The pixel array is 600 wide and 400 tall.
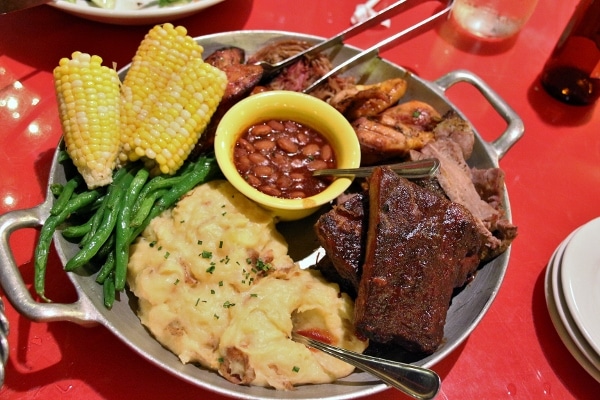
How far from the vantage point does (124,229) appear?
9.11ft

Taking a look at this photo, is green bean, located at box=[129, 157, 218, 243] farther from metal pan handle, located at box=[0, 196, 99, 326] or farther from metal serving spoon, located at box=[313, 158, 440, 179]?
metal serving spoon, located at box=[313, 158, 440, 179]

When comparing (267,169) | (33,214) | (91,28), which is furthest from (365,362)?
(91,28)

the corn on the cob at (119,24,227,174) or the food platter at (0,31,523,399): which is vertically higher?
the corn on the cob at (119,24,227,174)

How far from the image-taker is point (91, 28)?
420 cm

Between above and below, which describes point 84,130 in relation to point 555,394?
above

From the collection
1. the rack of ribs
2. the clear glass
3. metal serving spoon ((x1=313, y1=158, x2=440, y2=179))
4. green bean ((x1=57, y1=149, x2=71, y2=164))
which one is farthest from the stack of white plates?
green bean ((x1=57, y1=149, x2=71, y2=164))

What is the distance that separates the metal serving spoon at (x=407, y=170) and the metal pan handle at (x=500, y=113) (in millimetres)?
756

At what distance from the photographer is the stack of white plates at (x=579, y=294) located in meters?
2.97

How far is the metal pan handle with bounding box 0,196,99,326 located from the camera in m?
2.32

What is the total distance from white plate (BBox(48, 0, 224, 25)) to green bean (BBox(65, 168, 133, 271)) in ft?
4.81

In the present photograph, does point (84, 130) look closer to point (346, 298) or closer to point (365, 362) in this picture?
point (346, 298)

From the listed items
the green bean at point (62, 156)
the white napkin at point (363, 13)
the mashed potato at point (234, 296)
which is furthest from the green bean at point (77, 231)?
the white napkin at point (363, 13)

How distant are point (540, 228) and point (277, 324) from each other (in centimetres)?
234

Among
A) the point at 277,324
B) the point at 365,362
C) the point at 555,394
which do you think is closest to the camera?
the point at 365,362
